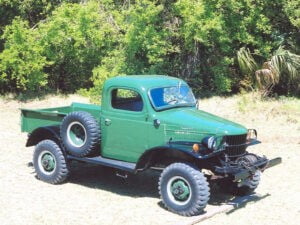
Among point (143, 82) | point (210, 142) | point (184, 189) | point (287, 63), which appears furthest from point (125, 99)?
point (287, 63)

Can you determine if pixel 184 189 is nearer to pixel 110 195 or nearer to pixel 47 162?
pixel 110 195

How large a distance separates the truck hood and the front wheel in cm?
60

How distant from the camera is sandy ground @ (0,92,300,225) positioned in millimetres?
7793

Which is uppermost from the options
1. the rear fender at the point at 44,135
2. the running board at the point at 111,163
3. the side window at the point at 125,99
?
the side window at the point at 125,99

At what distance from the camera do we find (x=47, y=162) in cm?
952

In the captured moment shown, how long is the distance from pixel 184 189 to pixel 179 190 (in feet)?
0.25

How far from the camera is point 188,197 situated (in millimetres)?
7930

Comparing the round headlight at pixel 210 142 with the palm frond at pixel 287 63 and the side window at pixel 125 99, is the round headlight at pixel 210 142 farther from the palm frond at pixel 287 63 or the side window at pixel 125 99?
the palm frond at pixel 287 63

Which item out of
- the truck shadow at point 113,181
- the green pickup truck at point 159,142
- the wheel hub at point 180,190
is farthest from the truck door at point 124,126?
the wheel hub at point 180,190

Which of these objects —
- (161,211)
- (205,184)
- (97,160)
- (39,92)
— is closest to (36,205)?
(97,160)

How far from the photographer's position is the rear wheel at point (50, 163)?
930 centimetres

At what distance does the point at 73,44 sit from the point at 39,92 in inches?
87.6

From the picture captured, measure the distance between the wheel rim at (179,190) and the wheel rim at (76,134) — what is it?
177cm

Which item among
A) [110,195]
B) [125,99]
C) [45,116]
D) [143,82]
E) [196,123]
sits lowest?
[110,195]
